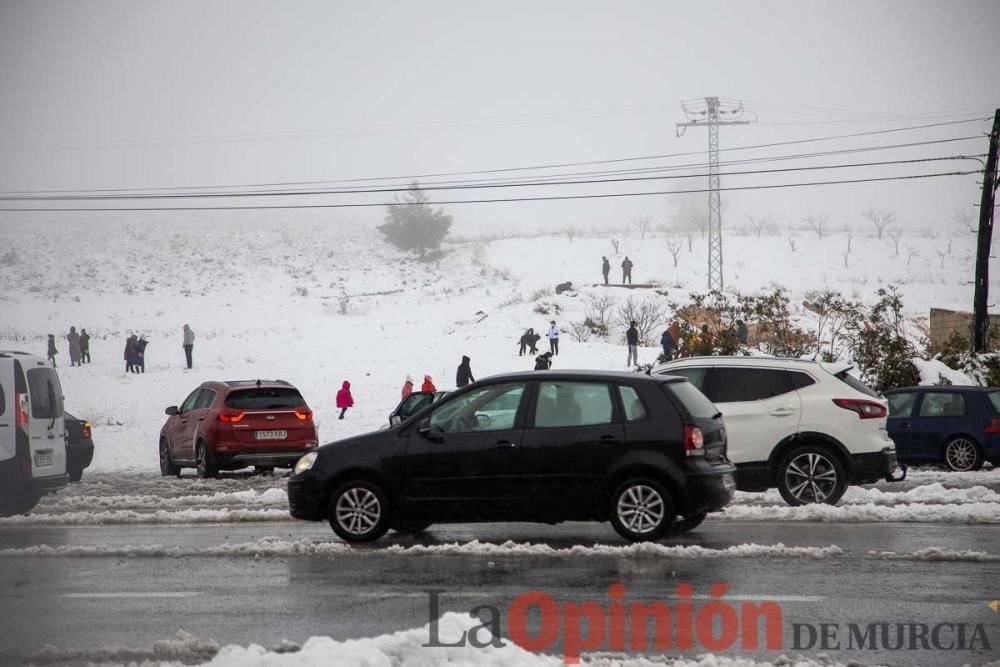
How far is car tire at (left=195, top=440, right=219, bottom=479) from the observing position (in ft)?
62.8

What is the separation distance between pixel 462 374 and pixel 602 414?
85.5 ft

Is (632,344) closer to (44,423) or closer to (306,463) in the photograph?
(44,423)

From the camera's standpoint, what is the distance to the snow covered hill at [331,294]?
4388cm

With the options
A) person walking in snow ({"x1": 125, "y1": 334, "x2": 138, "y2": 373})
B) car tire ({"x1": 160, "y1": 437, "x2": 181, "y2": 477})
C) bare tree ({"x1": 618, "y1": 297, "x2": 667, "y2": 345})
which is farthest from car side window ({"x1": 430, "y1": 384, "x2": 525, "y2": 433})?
bare tree ({"x1": 618, "y1": 297, "x2": 667, "y2": 345})

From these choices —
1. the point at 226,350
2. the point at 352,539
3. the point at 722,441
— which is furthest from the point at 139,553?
the point at 226,350

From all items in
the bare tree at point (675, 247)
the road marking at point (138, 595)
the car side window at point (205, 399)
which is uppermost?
the bare tree at point (675, 247)

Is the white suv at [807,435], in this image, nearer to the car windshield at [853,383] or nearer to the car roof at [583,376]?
the car windshield at [853,383]

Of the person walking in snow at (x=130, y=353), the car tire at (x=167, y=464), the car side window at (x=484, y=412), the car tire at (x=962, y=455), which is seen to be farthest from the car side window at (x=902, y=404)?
the person walking in snow at (x=130, y=353)

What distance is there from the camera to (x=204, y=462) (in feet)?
63.3

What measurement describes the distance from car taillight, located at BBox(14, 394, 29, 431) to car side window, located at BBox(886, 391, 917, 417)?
45.6 feet

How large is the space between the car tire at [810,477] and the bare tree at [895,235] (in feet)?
275

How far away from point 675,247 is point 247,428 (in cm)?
7421

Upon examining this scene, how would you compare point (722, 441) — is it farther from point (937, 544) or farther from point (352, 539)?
point (352, 539)

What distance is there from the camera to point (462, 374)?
119ft
